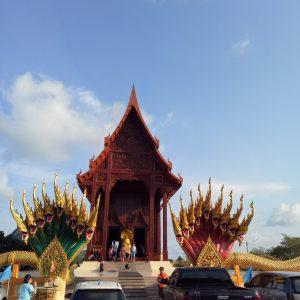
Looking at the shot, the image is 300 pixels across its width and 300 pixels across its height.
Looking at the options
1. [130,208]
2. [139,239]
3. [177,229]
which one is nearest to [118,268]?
[177,229]

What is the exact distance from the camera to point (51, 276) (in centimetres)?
1566

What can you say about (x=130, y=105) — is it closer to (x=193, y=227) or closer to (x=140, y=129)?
(x=140, y=129)

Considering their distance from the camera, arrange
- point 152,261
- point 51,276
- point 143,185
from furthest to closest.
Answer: point 143,185 < point 152,261 < point 51,276

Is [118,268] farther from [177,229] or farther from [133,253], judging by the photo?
[177,229]

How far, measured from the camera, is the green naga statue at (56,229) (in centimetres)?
1586

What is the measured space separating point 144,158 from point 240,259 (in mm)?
8173

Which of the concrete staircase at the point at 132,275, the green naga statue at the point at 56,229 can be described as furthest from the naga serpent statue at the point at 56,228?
the concrete staircase at the point at 132,275

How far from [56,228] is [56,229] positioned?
0.05 meters

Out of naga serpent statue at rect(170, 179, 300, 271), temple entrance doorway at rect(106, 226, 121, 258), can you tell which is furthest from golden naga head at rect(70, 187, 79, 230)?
temple entrance doorway at rect(106, 226, 121, 258)

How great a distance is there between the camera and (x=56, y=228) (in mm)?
16234

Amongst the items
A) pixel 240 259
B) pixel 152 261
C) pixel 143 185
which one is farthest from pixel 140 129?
pixel 240 259

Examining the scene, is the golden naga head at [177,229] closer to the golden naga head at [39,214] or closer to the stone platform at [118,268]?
the stone platform at [118,268]

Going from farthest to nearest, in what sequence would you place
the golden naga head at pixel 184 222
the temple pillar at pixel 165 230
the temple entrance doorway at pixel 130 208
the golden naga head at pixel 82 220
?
the temple entrance doorway at pixel 130 208
the temple pillar at pixel 165 230
the golden naga head at pixel 184 222
the golden naga head at pixel 82 220

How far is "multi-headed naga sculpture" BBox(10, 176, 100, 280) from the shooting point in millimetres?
15859
